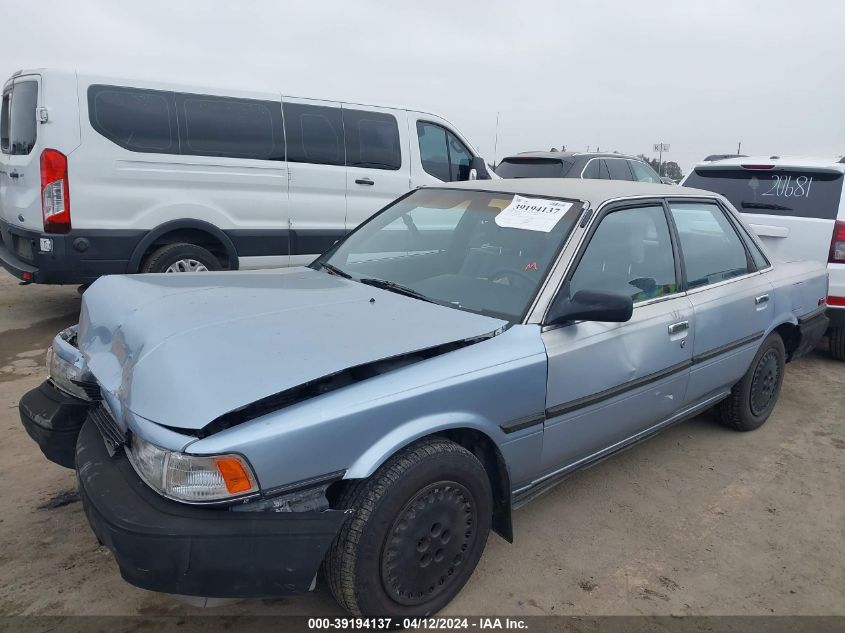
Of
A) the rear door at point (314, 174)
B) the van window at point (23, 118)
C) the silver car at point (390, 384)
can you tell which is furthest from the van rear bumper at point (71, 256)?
the silver car at point (390, 384)

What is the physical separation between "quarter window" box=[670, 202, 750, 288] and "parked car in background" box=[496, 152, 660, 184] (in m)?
4.96

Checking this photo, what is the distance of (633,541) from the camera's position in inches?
113

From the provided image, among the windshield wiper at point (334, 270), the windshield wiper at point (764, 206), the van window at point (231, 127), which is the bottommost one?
the windshield wiper at point (334, 270)

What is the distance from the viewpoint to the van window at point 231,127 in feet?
18.7

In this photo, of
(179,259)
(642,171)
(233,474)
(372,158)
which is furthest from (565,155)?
(233,474)

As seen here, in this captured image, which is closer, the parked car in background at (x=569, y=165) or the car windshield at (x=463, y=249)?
the car windshield at (x=463, y=249)

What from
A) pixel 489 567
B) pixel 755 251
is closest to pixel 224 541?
pixel 489 567

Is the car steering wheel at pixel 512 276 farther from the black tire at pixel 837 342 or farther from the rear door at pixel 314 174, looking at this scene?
the black tire at pixel 837 342

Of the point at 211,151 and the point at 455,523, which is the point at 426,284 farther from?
the point at 211,151

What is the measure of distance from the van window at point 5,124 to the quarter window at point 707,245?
5.71 metres

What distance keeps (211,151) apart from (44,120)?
52.3 inches

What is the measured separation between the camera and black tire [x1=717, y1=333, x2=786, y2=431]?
13.0 ft

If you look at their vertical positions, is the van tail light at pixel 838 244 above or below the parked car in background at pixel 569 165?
below

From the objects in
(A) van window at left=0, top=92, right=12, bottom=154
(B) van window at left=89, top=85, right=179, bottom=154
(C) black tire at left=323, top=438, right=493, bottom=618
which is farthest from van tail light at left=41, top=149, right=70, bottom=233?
(C) black tire at left=323, top=438, right=493, bottom=618
